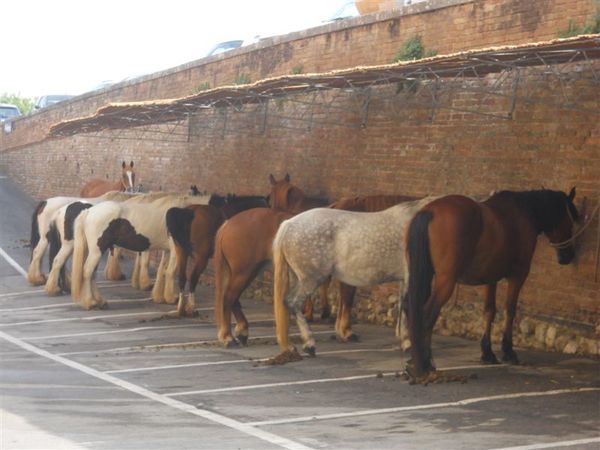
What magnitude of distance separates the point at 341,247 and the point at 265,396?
2220 millimetres

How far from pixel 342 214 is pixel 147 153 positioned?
1563cm

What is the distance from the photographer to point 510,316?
40.9ft

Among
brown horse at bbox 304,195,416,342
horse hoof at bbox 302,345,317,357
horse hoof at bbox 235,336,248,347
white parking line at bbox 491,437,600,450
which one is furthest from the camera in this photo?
brown horse at bbox 304,195,416,342

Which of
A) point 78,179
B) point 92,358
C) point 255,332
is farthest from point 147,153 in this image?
point 92,358

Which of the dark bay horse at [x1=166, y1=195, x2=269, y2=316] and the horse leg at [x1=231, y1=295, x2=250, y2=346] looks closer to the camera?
the horse leg at [x1=231, y1=295, x2=250, y2=346]

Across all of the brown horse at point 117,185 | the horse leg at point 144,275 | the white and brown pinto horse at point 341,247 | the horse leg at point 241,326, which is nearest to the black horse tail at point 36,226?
the horse leg at point 144,275

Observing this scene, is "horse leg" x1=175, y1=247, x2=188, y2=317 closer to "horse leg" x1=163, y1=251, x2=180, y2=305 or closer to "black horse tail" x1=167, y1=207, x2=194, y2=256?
"black horse tail" x1=167, y1=207, x2=194, y2=256

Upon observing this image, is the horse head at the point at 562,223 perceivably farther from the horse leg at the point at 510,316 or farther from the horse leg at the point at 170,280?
the horse leg at the point at 170,280

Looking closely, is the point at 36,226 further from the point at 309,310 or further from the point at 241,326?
the point at 241,326

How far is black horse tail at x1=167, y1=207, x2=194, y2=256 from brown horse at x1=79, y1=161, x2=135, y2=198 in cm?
726

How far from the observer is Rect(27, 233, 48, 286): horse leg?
22.1 m

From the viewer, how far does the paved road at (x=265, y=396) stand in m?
8.76

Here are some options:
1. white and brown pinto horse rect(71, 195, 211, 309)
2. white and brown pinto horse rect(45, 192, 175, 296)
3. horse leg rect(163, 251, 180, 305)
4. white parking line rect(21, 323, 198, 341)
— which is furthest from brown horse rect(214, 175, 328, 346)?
white and brown pinto horse rect(45, 192, 175, 296)

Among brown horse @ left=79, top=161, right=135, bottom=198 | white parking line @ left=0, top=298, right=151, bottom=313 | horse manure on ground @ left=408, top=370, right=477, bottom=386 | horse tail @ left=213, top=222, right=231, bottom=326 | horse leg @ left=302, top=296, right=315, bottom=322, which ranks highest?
brown horse @ left=79, top=161, right=135, bottom=198
